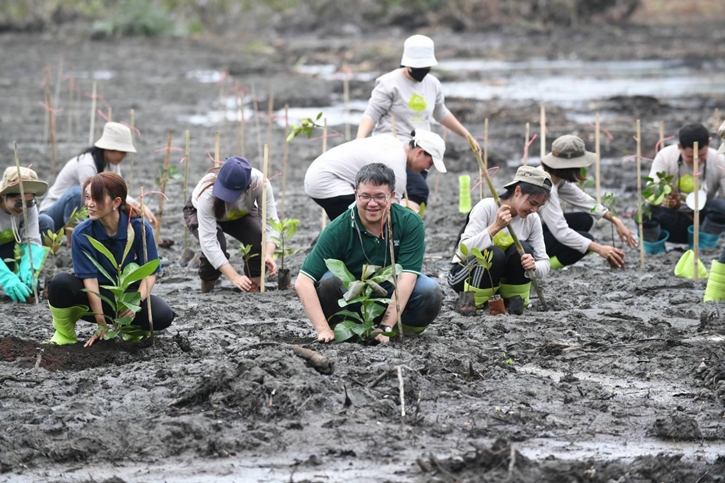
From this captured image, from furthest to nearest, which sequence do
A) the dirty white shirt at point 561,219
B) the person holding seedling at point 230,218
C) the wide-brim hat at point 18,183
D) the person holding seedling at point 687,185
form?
the person holding seedling at point 687,185 → the dirty white shirt at point 561,219 → the person holding seedling at point 230,218 → the wide-brim hat at point 18,183

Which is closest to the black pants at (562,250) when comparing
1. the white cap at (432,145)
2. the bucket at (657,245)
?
the bucket at (657,245)

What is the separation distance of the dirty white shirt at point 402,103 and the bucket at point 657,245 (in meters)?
2.23

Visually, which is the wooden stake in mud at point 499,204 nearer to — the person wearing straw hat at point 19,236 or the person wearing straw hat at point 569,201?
the person wearing straw hat at point 569,201

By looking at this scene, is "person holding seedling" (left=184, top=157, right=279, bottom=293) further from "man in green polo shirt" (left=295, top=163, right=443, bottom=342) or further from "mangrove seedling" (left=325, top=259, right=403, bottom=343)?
"mangrove seedling" (left=325, top=259, right=403, bottom=343)

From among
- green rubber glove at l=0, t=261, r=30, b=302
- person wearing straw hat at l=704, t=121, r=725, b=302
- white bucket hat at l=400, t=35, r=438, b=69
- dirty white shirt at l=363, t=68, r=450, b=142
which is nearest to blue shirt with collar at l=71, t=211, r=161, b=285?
green rubber glove at l=0, t=261, r=30, b=302

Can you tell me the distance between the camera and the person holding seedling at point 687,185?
761 cm

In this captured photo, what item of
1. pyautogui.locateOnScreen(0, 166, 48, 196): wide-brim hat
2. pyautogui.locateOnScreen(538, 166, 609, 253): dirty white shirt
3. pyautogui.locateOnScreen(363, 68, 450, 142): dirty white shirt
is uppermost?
pyautogui.locateOnScreen(363, 68, 450, 142): dirty white shirt

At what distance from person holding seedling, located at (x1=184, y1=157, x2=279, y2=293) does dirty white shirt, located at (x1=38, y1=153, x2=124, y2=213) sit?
3.42 feet

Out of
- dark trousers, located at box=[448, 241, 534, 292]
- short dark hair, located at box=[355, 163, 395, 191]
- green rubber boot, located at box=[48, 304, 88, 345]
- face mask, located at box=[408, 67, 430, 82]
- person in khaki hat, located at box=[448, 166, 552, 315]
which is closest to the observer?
short dark hair, located at box=[355, 163, 395, 191]

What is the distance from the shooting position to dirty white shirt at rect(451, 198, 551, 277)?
19.4ft

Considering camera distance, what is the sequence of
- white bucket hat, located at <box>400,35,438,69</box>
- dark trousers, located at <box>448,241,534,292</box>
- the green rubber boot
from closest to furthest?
the green rubber boot < dark trousers, located at <box>448,241,534,292</box> < white bucket hat, located at <box>400,35,438,69</box>

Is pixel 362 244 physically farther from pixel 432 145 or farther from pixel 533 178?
pixel 432 145

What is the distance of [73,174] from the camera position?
25.6 feet

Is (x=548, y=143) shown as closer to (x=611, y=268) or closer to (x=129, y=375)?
(x=611, y=268)
